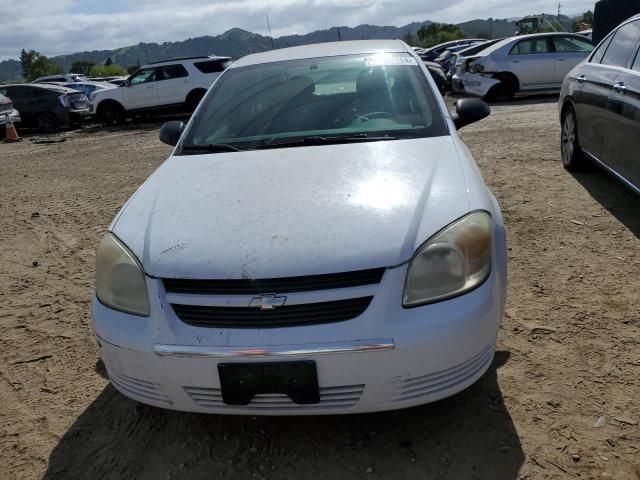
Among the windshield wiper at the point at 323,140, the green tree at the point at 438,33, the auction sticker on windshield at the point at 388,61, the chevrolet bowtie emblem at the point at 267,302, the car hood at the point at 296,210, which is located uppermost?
the auction sticker on windshield at the point at 388,61

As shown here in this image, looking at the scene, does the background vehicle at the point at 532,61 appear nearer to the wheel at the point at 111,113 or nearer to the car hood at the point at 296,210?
the wheel at the point at 111,113

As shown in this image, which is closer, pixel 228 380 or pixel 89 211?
pixel 228 380

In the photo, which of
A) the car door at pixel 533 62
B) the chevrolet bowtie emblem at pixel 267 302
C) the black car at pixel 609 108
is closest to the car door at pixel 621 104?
the black car at pixel 609 108

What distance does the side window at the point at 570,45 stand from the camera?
12.9 metres

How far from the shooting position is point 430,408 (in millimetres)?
2492

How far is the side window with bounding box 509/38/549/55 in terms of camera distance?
42.1 ft

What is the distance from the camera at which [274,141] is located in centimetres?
312

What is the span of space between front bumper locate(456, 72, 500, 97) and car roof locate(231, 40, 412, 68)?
31.2 feet

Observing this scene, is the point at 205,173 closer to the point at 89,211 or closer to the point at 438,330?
the point at 438,330

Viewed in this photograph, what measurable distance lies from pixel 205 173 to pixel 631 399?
7.13ft

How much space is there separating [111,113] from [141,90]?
1156 mm

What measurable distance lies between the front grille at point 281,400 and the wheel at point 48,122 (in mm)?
15879

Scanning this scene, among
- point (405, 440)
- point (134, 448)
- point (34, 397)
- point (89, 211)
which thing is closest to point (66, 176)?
point (89, 211)

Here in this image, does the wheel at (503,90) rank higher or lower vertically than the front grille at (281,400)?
lower
